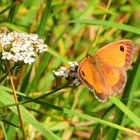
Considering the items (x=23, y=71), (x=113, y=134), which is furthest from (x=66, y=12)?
(x=113, y=134)

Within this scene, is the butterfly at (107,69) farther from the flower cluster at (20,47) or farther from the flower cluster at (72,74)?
the flower cluster at (20,47)

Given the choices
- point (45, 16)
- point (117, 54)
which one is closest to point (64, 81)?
point (45, 16)

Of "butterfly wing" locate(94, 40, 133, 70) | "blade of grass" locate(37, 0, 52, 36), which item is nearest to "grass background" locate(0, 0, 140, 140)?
"blade of grass" locate(37, 0, 52, 36)

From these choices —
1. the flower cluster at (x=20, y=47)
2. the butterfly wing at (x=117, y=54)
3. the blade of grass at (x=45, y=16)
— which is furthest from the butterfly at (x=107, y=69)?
the blade of grass at (x=45, y=16)

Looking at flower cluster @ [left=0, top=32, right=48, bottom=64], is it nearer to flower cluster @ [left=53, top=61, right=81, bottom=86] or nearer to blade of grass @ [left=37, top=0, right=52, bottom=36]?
flower cluster @ [left=53, top=61, right=81, bottom=86]

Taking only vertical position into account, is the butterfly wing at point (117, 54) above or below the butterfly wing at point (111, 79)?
above

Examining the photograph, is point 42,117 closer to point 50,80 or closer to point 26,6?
point 50,80
